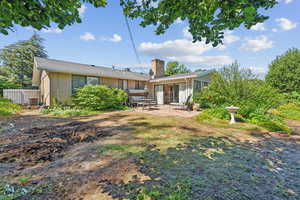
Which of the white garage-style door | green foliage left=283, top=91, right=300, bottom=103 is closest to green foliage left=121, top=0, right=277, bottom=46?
the white garage-style door

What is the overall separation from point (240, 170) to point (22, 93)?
639 inches

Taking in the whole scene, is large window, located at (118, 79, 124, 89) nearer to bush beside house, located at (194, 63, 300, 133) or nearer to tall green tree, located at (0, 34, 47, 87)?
bush beside house, located at (194, 63, 300, 133)

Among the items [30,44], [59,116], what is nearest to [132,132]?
[59,116]

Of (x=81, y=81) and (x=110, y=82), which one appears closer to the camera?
(x=81, y=81)

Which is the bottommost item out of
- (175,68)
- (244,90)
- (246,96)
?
(246,96)

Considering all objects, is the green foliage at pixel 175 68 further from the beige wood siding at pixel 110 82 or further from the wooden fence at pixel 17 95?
the wooden fence at pixel 17 95

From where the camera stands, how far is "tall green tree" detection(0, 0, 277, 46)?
163 cm

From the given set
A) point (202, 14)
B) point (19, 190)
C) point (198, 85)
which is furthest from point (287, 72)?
point (19, 190)

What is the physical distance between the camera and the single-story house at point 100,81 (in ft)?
33.2

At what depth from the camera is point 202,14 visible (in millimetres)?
1884

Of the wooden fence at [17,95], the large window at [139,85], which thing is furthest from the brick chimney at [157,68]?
the wooden fence at [17,95]

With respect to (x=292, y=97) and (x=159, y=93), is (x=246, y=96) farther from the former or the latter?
(x=292, y=97)

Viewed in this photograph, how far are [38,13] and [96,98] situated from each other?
8.55 m

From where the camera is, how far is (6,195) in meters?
1.73
